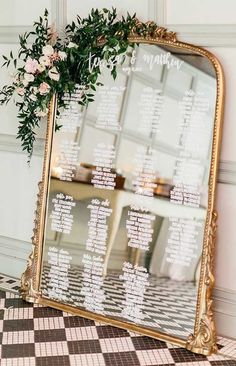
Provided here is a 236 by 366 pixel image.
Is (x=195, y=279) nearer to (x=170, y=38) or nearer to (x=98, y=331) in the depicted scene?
(x=98, y=331)

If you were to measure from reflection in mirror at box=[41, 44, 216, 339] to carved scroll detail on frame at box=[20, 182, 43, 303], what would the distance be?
67 mm

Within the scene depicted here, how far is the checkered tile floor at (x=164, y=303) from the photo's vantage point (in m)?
3.18

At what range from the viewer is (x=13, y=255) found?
13.6 ft

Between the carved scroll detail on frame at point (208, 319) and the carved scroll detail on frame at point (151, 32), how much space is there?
1041mm

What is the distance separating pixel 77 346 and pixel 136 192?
940mm

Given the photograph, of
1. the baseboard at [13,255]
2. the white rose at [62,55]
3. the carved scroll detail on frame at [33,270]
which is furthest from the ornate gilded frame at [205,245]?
the baseboard at [13,255]

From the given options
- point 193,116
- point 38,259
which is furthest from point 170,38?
point 38,259

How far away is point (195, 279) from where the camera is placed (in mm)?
3158

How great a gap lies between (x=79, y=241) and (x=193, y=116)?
1.10 metres

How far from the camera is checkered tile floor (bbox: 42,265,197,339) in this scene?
10.4ft

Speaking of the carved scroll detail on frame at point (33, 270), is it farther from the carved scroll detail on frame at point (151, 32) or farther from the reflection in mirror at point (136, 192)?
the carved scroll detail on frame at point (151, 32)

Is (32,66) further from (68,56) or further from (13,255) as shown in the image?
(13,255)

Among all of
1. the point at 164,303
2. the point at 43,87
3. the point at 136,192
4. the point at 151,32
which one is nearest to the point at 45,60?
the point at 43,87

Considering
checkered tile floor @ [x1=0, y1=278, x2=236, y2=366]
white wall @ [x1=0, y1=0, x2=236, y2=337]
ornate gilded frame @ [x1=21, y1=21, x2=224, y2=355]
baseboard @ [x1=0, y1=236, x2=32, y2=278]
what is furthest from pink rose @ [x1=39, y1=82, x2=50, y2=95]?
checkered tile floor @ [x1=0, y1=278, x2=236, y2=366]
